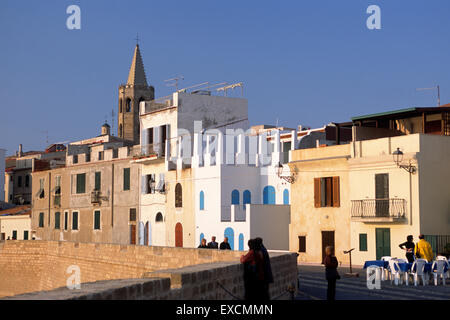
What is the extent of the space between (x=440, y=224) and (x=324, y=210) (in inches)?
228

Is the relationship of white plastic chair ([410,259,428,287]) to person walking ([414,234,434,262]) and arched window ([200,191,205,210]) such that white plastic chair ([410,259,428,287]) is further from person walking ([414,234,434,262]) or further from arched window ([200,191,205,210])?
arched window ([200,191,205,210])

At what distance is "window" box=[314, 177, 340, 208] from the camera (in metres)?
34.2

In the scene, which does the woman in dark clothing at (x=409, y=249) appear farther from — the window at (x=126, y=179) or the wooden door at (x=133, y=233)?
the window at (x=126, y=179)

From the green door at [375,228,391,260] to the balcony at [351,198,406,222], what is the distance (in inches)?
27.4

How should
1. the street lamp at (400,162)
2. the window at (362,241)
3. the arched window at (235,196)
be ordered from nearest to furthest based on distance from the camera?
1. the street lamp at (400,162)
2. the window at (362,241)
3. the arched window at (235,196)

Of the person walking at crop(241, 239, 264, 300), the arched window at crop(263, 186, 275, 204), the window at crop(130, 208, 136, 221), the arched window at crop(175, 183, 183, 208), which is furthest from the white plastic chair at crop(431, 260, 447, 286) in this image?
the window at crop(130, 208, 136, 221)

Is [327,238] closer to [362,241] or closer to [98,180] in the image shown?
[362,241]

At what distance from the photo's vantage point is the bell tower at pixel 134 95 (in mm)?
105188

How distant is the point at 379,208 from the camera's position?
1246 inches

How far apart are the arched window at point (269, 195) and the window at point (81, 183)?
18240 millimetres

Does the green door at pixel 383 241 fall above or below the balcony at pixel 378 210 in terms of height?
below

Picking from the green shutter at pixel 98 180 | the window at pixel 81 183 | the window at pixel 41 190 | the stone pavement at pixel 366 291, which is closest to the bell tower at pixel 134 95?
the window at pixel 41 190

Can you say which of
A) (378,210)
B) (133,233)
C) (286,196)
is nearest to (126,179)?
(133,233)

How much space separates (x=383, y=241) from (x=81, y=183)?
95.2 ft
